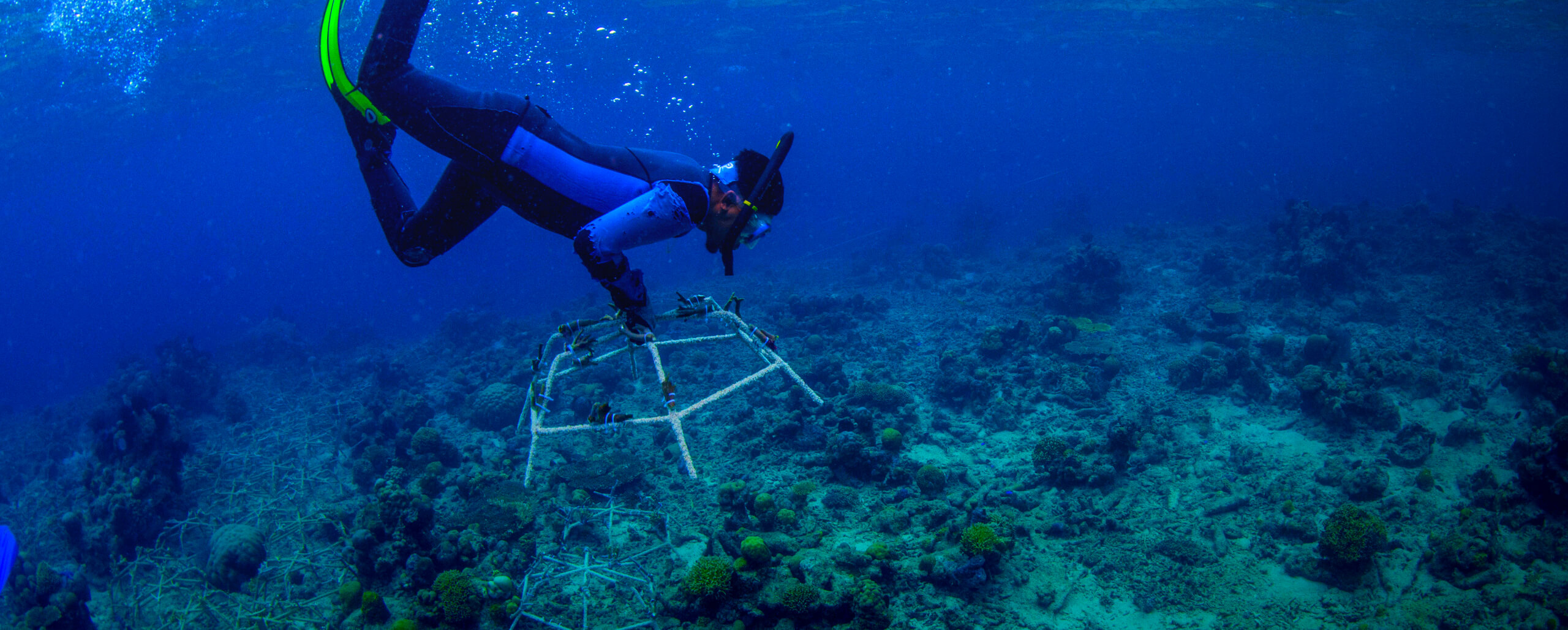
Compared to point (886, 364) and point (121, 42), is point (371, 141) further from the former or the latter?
point (121, 42)

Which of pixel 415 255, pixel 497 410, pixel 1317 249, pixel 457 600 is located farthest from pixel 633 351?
pixel 1317 249

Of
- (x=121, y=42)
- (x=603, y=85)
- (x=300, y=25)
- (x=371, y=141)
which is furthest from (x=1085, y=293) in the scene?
(x=603, y=85)

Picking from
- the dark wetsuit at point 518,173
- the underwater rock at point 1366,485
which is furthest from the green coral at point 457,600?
the underwater rock at point 1366,485

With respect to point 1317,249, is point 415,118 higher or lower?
higher

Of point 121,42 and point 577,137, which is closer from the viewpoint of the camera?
point 577,137

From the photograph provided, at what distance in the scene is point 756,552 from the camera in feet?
14.6

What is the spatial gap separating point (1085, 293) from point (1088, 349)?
11.4ft

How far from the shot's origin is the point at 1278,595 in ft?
15.7

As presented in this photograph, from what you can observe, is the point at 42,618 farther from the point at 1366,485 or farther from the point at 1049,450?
the point at 1366,485

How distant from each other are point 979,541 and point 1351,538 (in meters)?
3.11

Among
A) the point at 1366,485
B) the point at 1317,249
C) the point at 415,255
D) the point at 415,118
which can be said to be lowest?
the point at 1317,249

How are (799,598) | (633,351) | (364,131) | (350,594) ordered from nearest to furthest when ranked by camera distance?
(364,131) < (633,351) < (799,598) < (350,594)

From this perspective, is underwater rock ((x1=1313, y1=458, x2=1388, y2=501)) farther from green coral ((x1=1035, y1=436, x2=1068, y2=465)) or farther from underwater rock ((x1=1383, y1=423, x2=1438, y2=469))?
green coral ((x1=1035, y1=436, x2=1068, y2=465))

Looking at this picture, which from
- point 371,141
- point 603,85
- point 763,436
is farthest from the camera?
point 603,85
